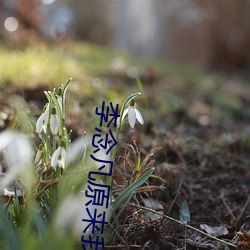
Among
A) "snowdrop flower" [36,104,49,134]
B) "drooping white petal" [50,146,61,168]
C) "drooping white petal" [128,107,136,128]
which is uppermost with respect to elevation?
"drooping white petal" [128,107,136,128]

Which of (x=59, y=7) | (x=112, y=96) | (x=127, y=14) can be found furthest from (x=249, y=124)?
(x=59, y=7)

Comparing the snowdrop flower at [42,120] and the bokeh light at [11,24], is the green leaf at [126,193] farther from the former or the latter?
the bokeh light at [11,24]

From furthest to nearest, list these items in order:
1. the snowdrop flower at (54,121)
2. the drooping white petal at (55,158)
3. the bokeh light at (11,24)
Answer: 1. the bokeh light at (11,24)
2. the snowdrop flower at (54,121)
3. the drooping white petal at (55,158)

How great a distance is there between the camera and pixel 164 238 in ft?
4.32

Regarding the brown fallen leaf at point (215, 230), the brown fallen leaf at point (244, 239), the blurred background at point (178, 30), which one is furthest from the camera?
the blurred background at point (178, 30)

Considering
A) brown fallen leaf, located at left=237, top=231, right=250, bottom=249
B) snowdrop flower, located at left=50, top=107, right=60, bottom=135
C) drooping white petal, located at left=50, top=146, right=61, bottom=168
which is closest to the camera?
drooping white petal, located at left=50, top=146, right=61, bottom=168

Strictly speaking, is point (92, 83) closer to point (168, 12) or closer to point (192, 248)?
point (192, 248)

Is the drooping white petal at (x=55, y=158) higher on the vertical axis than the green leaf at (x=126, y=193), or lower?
higher

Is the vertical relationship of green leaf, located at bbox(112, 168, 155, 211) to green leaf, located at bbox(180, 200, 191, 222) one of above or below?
above

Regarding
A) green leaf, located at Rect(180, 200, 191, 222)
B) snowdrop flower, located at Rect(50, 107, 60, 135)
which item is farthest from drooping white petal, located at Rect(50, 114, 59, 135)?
green leaf, located at Rect(180, 200, 191, 222)

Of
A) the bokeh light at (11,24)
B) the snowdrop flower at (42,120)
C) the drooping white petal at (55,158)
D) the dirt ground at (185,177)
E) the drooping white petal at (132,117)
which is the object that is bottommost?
the dirt ground at (185,177)

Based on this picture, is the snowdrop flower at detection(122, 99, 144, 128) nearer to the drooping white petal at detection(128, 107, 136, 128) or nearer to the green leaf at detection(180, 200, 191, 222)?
the drooping white petal at detection(128, 107, 136, 128)

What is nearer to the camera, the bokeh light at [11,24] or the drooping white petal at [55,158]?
the drooping white petal at [55,158]

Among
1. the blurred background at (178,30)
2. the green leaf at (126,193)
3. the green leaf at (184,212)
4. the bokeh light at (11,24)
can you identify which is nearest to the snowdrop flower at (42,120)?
the green leaf at (126,193)
